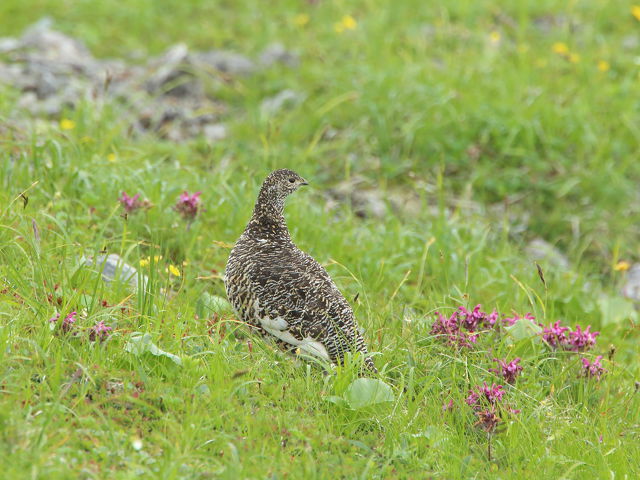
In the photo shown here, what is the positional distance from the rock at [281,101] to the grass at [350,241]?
124mm

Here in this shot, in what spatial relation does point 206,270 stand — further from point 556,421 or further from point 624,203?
point 624,203

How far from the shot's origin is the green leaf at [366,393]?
4480 mm

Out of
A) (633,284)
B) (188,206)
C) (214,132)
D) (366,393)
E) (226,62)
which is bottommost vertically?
(633,284)

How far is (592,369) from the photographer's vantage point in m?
A: 5.27

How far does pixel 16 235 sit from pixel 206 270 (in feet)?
4.10

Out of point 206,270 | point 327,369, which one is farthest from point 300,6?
point 327,369

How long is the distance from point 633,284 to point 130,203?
4.44 meters

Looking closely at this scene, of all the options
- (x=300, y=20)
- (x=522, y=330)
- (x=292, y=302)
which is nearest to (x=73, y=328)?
(x=292, y=302)

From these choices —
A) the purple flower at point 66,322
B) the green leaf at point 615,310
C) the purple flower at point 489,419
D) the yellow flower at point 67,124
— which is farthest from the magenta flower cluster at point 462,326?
the yellow flower at point 67,124

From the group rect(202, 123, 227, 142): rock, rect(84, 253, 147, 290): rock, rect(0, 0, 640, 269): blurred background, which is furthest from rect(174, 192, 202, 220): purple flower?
rect(202, 123, 227, 142): rock

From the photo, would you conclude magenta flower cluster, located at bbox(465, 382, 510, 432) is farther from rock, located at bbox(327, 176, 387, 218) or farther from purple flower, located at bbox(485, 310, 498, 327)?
rock, located at bbox(327, 176, 387, 218)

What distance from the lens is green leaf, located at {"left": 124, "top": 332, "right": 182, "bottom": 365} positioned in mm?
4430

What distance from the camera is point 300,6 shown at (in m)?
11.3

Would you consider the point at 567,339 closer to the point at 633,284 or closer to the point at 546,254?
the point at 546,254
